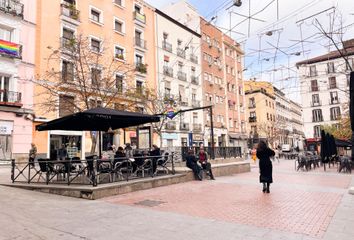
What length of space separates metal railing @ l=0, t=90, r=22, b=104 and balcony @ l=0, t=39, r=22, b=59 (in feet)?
8.31

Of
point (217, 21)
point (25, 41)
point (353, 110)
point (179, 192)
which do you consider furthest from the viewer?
point (25, 41)

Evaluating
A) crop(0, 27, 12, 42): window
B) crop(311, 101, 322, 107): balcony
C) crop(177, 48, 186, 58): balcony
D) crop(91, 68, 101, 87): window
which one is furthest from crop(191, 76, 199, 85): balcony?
crop(311, 101, 322, 107): balcony

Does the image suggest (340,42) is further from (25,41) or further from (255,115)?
(255,115)

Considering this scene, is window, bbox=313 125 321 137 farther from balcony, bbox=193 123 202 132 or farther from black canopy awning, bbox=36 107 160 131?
black canopy awning, bbox=36 107 160 131

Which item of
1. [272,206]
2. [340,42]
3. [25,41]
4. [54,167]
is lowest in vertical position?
[272,206]

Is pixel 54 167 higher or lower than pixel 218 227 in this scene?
higher

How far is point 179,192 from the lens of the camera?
31.5 ft

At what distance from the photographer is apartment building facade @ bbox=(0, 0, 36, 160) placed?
20.0 m

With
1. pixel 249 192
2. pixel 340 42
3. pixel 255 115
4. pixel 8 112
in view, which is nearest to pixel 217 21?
pixel 340 42

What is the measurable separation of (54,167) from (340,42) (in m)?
12.5

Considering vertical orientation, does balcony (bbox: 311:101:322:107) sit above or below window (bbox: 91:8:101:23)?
below

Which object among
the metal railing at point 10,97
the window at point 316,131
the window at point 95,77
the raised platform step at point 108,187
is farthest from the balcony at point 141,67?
the window at point 316,131

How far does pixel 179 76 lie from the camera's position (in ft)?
124

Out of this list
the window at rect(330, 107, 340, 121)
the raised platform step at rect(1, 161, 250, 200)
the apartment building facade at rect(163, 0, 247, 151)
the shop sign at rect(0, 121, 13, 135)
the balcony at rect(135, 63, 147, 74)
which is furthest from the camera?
the window at rect(330, 107, 340, 121)
